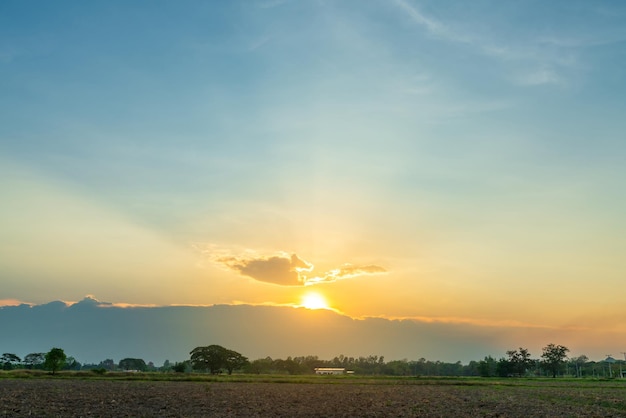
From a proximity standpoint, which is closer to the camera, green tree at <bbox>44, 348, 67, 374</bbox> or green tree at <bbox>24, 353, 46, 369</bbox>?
green tree at <bbox>44, 348, 67, 374</bbox>

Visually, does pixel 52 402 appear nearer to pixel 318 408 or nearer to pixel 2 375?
pixel 318 408

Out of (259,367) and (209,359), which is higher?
(209,359)

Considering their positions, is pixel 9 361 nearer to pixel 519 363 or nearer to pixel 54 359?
pixel 54 359

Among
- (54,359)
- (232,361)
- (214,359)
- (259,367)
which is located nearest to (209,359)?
(214,359)

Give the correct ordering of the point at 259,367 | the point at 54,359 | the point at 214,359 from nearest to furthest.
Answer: the point at 54,359 → the point at 214,359 → the point at 259,367

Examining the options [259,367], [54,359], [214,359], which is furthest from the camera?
[259,367]

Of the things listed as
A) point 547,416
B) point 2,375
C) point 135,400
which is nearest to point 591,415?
point 547,416

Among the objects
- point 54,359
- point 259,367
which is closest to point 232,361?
point 259,367

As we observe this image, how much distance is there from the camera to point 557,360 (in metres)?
195

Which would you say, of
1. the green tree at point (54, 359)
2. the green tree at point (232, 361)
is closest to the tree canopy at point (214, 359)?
the green tree at point (232, 361)

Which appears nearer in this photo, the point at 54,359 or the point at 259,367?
the point at 54,359

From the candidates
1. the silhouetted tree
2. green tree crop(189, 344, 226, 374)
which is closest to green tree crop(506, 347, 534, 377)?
the silhouetted tree

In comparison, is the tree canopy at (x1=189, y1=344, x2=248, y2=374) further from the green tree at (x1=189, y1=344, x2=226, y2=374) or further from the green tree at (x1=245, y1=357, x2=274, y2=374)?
the green tree at (x1=245, y1=357, x2=274, y2=374)

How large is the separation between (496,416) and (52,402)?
34.5 meters
